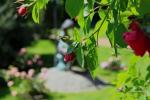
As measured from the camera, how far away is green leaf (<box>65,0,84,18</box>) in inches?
84.5

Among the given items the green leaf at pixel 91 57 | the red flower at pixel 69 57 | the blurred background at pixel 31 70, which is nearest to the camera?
the red flower at pixel 69 57

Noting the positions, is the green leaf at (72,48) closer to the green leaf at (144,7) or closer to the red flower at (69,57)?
the red flower at (69,57)

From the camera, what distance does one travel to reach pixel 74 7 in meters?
2.15

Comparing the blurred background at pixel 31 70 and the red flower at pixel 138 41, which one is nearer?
the red flower at pixel 138 41

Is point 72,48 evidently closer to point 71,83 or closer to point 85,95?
point 85,95

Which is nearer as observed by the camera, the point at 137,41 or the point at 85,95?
the point at 137,41

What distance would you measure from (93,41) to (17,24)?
41.2ft

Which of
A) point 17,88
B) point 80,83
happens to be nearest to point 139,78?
point 17,88

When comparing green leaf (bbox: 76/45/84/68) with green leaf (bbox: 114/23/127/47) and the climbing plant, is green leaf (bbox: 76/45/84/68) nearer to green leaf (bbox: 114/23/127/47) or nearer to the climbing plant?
the climbing plant

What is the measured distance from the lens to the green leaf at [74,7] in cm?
215

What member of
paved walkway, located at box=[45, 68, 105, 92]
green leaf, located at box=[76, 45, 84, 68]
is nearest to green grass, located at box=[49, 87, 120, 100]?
paved walkway, located at box=[45, 68, 105, 92]

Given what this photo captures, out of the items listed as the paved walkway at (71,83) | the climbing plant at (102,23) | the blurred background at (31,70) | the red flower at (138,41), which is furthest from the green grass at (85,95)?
the red flower at (138,41)

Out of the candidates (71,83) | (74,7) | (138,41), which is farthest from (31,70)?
(138,41)

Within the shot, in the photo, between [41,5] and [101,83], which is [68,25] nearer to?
[101,83]
